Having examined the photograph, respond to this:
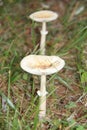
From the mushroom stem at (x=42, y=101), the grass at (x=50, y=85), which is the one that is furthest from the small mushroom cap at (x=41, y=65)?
the grass at (x=50, y=85)

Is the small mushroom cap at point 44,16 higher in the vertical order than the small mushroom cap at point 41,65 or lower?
higher

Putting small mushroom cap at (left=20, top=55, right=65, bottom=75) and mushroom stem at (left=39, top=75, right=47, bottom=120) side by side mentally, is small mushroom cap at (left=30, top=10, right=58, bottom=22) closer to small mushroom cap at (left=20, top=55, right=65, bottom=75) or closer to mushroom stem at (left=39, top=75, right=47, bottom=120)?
small mushroom cap at (left=20, top=55, right=65, bottom=75)

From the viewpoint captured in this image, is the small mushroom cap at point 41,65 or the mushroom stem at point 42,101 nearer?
the small mushroom cap at point 41,65

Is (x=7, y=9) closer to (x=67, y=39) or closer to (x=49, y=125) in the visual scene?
(x=67, y=39)

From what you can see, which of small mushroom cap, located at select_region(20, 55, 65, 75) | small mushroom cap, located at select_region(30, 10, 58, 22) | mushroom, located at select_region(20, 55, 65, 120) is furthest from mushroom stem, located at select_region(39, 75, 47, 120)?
small mushroom cap, located at select_region(30, 10, 58, 22)

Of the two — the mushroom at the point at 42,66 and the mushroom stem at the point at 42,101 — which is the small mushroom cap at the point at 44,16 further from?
the mushroom stem at the point at 42,101

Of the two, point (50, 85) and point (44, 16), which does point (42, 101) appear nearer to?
point (50, 85)

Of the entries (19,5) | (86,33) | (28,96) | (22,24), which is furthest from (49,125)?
(19,5)
